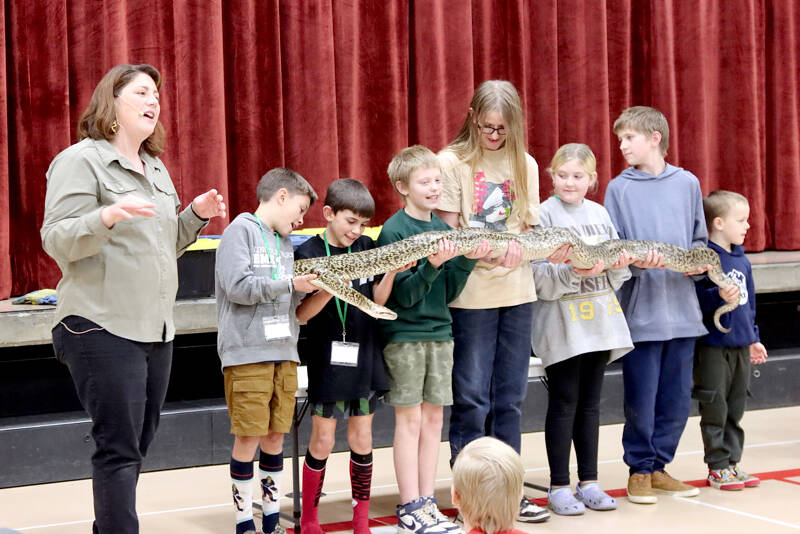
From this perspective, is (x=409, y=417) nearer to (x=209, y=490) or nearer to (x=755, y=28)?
(x=209, y=490)

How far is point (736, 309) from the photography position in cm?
483

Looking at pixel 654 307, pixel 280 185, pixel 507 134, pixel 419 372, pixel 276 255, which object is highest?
pixel 507 134

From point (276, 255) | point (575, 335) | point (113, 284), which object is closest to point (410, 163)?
point (276, 255)

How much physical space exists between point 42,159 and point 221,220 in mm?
1093

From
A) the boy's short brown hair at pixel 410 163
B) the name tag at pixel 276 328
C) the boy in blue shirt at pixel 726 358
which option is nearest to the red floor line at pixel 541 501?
the boy in blue shirt at pixel 726 358

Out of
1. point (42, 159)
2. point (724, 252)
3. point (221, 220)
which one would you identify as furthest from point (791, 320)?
point (42, 159)

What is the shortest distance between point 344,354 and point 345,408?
9.3 inches

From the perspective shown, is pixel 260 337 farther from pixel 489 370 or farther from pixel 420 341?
pixel 489 370

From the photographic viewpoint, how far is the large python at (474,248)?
3.66 metres

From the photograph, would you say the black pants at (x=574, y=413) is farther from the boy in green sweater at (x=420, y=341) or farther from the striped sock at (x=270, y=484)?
the striped sock at (x=270, y=484)

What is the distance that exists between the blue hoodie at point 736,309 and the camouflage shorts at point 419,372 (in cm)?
156

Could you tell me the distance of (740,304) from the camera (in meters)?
4.82

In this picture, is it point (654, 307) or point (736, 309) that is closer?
point (654, 307)

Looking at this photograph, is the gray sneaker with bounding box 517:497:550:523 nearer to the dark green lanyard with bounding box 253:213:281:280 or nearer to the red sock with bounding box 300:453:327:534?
the red sock with bounding box 300:453:327:534
